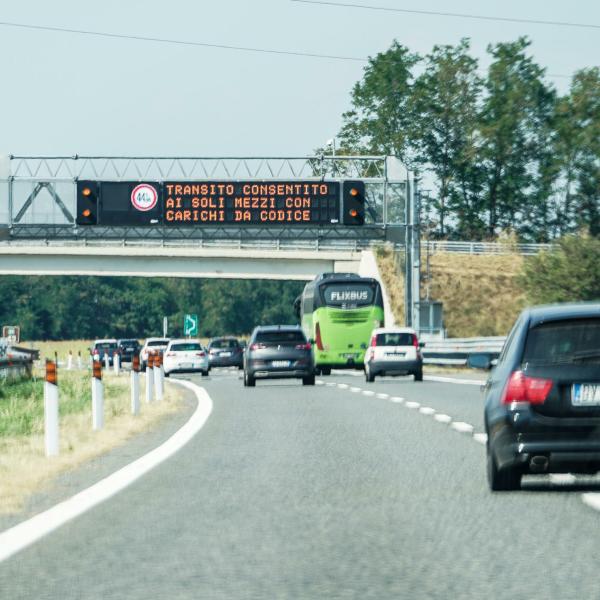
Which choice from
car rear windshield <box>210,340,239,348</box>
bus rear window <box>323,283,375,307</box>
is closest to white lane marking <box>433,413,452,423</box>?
bus rear window <box>323,283,375,307</box>

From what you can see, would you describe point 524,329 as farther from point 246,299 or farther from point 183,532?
point 246,299

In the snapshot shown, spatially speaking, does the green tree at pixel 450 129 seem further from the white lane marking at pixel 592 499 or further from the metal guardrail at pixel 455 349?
the white lane marking at pixel 592 499

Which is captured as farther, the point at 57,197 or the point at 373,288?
the point at 57,197

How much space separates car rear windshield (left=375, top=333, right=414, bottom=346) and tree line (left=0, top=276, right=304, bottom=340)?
119424 millimetres

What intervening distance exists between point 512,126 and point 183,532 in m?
96.3

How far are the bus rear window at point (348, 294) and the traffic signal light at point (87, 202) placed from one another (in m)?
13.7

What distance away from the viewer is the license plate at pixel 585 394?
37.6 ft

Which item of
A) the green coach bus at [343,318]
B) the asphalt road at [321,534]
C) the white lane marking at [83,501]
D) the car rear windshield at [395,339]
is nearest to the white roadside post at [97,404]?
the white lane marking at [83,501]

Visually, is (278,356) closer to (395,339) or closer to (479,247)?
(395,339)

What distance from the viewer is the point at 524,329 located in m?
11.8

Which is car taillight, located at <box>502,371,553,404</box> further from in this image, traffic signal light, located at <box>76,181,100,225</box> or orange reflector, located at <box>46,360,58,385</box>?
traffic signal light, located at <box>76,181,100,225</box>

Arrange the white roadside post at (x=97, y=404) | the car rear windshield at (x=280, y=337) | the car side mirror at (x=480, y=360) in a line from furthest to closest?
the car rear windshield at (x=280, y=337), the white roadside post at (x=97, y=404), the car side mirror at (x=480, y=360)

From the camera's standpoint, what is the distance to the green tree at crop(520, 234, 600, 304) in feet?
221

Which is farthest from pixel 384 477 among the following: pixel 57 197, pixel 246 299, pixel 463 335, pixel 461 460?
pixel 246 299
